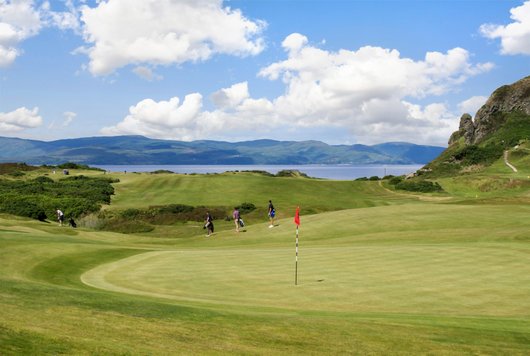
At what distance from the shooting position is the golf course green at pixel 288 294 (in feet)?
40.1

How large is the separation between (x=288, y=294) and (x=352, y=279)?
11.7 feet

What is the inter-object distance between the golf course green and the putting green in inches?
3.1

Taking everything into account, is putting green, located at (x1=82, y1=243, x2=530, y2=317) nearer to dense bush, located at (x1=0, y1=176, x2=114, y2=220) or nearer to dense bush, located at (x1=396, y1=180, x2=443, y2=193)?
dense bush, located at (x1=0, y1=176, x2=114, y2=220)

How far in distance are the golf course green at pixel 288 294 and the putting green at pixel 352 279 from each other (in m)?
0.08

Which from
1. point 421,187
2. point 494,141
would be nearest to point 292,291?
point 421,187

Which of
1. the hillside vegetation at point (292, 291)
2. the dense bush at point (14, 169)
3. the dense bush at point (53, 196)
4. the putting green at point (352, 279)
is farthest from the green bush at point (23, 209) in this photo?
the dense bush at point (14, 169)

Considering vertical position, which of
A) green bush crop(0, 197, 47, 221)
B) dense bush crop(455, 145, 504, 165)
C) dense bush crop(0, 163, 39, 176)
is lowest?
green bush crop(0, 197, 47, 221)

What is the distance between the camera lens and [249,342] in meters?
12.4

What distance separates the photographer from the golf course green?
1223 centimetres

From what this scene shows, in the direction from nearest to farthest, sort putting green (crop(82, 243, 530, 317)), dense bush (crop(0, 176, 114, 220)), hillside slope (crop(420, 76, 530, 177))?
putting green (crop(82, 243, 530, 317)) < dense bush (crop(0, 176, 114, 220)) < hillside slope (crop(420, 76, 530, 177))

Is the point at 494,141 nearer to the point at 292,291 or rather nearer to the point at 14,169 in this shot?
the point at 14,169

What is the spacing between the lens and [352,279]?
72.2 feet

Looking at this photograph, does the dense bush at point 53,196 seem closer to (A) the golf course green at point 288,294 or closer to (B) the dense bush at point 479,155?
(A) the golf course green at point 288,294

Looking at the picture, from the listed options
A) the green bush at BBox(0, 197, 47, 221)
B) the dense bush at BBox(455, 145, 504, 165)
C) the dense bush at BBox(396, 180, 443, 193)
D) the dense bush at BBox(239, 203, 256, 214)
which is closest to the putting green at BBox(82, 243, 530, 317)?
the green bush at BBox(0, 197, 47, 221)
